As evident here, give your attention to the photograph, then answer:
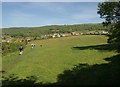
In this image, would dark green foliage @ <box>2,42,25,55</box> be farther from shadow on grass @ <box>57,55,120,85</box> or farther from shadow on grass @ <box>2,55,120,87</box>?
shadow on grass @ <box>57,55,120,85</box>

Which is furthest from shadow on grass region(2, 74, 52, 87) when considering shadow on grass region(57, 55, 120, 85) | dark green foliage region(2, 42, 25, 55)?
dark green foliage region(2, 42, 25, 55)

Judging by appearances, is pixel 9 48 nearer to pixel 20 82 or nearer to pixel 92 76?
pixel 20 82

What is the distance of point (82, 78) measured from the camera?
91.4ft

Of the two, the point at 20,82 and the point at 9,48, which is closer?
the point at 20,82

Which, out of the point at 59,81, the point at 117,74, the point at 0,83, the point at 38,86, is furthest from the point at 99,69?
the point at 0,83

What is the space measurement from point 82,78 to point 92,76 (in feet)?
3.90

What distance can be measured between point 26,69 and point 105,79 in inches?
479

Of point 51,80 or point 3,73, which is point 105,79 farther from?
point 3,73

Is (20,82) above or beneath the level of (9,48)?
beneath

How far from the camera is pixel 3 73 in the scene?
33656 millimetres

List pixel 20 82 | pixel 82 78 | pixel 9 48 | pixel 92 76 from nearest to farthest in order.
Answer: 1. pixel 82 78
2. pixel 20 82
3. pixel 92 76
4. pixel 9 48

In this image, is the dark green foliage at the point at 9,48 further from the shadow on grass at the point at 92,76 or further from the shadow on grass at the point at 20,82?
the shadow on grass at the point at 92,76

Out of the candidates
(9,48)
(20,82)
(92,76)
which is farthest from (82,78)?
(9,48)

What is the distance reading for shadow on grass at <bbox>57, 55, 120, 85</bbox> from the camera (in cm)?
2594
